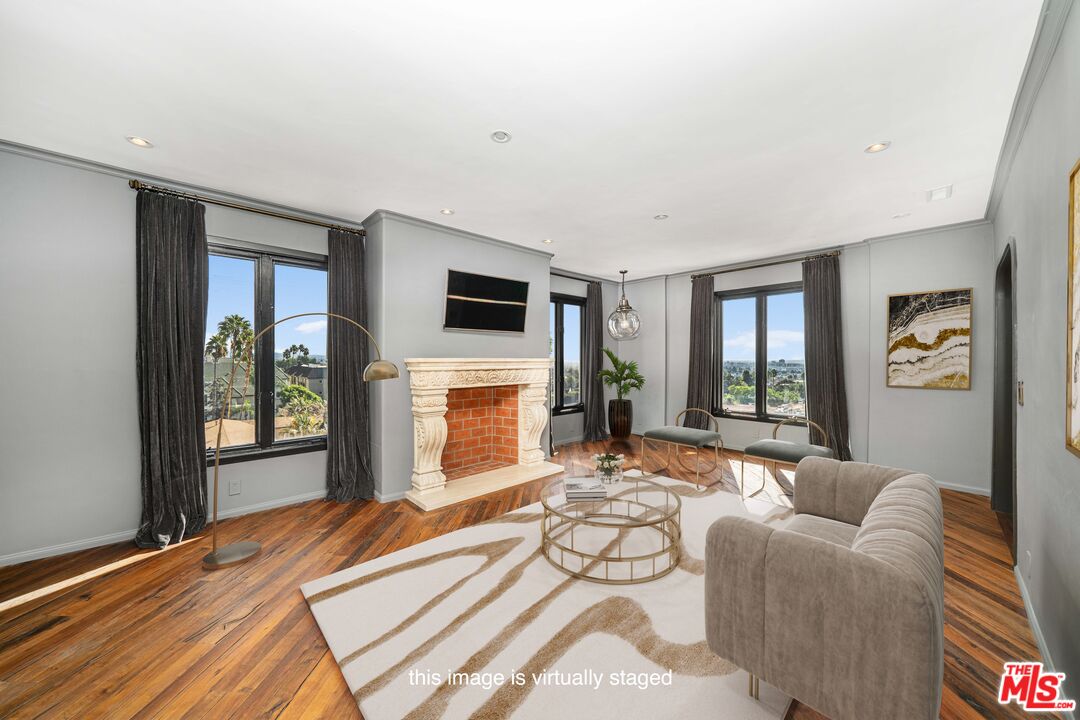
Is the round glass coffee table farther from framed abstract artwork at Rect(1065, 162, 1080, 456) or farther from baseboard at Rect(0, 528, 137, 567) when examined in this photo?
baseboard at Rect(0, 528, 137, 567)

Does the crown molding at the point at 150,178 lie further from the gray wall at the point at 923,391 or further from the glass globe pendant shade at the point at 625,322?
the gray wall at the point at 923,391

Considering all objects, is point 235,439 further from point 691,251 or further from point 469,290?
point 691,251

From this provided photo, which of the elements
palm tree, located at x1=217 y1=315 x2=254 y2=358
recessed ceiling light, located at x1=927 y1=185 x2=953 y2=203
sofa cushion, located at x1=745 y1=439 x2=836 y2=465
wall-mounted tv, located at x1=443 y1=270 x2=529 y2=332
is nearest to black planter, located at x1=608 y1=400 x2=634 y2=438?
wall-mounted tv, located at x1=443 y1=270 x2=529 y2=332

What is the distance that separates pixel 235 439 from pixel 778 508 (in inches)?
186

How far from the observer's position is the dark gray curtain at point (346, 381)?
3.90 metres

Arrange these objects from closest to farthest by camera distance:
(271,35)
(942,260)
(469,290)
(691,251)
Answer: (271,35), (942,260), (469,290), (691,251)

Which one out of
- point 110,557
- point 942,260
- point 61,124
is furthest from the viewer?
point 942,260

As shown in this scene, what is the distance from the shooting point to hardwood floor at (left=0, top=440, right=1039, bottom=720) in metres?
1.69

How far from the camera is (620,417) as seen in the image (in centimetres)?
654

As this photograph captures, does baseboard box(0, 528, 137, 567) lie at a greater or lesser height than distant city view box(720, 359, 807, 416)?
lesser

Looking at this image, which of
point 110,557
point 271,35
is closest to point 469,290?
point 271,35

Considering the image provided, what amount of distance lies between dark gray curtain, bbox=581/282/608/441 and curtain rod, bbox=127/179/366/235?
3.69m

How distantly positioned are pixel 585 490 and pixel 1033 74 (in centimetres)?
306

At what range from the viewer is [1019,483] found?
255 cm
